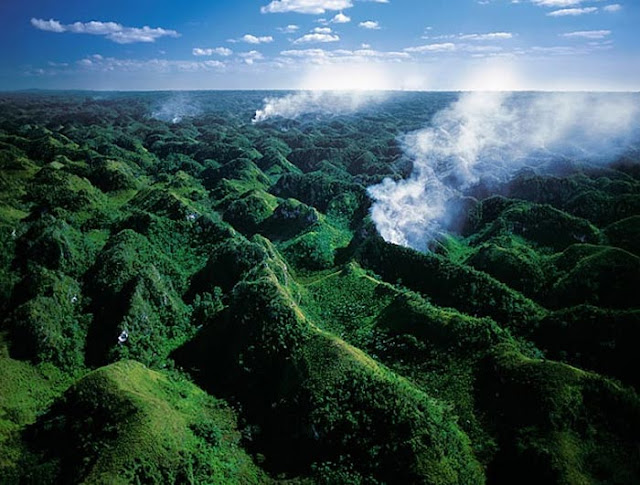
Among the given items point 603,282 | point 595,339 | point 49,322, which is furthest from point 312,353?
point 603,282

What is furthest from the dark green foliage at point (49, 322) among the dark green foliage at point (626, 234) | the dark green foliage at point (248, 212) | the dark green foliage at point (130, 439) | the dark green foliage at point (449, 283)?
the dark green foliage at point (626, 234)

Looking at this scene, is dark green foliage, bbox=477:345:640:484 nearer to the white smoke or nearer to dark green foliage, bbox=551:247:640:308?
dark green foliage, bbox=551:247:640:308

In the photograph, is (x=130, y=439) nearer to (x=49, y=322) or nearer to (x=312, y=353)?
(x=312, y=353)

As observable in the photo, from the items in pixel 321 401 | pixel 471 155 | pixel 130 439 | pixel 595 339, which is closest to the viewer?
pixel 130 439

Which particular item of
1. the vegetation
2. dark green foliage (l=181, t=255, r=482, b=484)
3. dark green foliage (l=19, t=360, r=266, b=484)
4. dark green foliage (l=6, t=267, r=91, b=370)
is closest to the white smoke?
the vegetation

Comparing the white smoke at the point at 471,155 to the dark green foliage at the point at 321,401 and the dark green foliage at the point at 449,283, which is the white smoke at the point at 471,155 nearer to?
the dark green foliage at the point at 449,283

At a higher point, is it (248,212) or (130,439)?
(248,212)

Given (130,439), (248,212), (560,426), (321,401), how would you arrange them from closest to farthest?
1. (130,439)
2. (560,426)
3. (321,401)
4. (248,212)
